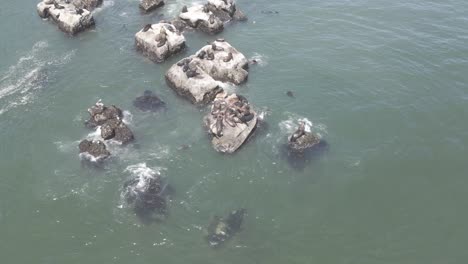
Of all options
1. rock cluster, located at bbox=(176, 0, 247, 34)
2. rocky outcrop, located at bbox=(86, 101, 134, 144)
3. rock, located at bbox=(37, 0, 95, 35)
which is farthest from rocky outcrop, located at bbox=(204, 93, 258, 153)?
rock, located at bbox=(37, 0, 95, 35)

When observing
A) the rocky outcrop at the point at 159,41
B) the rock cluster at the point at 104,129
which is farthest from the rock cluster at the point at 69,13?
the rock cluster at the point at 104,129

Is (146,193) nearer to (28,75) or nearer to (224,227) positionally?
(224,227)

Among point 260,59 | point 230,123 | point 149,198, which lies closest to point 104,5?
point 260,59

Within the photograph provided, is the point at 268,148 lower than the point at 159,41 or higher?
lower

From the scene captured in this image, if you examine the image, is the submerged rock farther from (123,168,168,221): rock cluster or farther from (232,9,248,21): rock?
(232,9,248,21): rock

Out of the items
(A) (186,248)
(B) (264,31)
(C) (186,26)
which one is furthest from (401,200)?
(C) (186,26)

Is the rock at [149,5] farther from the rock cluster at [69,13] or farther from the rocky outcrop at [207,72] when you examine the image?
the rocky outcrop at [207,72]
